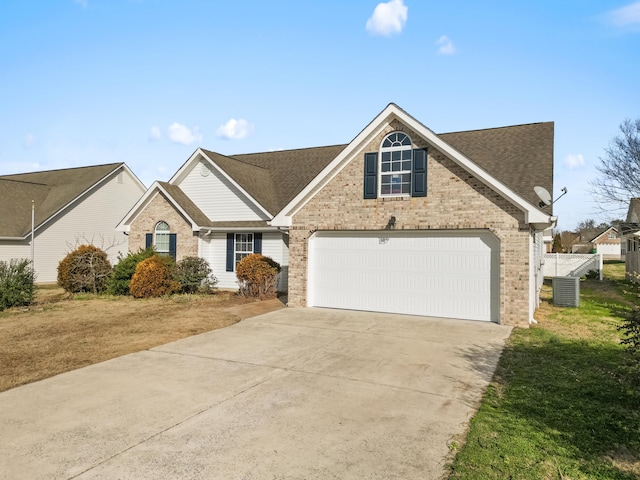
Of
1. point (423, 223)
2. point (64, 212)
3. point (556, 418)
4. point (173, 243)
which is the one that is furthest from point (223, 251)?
point (556, 418)

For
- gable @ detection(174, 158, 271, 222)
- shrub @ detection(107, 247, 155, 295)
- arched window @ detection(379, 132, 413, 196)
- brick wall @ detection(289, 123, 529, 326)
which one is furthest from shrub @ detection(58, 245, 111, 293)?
arched window @ detection(379, 132, 413, 196)

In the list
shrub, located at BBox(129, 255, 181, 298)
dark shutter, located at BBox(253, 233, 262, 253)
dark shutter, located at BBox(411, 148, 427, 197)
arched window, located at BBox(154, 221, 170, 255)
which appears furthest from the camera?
arched window, located at BBox(154, 221, 170, 255)

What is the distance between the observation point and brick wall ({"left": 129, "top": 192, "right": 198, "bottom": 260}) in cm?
1981

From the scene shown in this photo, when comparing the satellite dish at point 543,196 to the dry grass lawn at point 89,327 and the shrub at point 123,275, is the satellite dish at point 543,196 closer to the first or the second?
the dry grass lawn at point 89,327

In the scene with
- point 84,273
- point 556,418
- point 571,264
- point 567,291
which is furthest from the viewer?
point 571,264

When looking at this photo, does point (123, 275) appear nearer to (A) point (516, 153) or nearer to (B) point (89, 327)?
(B) point (89, 327)

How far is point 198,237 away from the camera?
64.8 feet

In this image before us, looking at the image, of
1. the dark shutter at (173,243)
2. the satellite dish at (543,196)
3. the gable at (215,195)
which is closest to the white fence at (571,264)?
the satellite dish at (543,196)

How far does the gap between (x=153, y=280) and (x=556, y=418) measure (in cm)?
1508

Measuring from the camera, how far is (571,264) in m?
27.3

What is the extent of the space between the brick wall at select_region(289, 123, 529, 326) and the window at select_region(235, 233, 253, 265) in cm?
507

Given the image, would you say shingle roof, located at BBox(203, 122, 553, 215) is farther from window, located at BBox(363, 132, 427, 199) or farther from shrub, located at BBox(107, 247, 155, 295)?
shrub, located at BBox(107, 247, 155, 295)

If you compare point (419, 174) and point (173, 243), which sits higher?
point (419, 174)

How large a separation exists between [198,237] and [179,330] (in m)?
9.02
